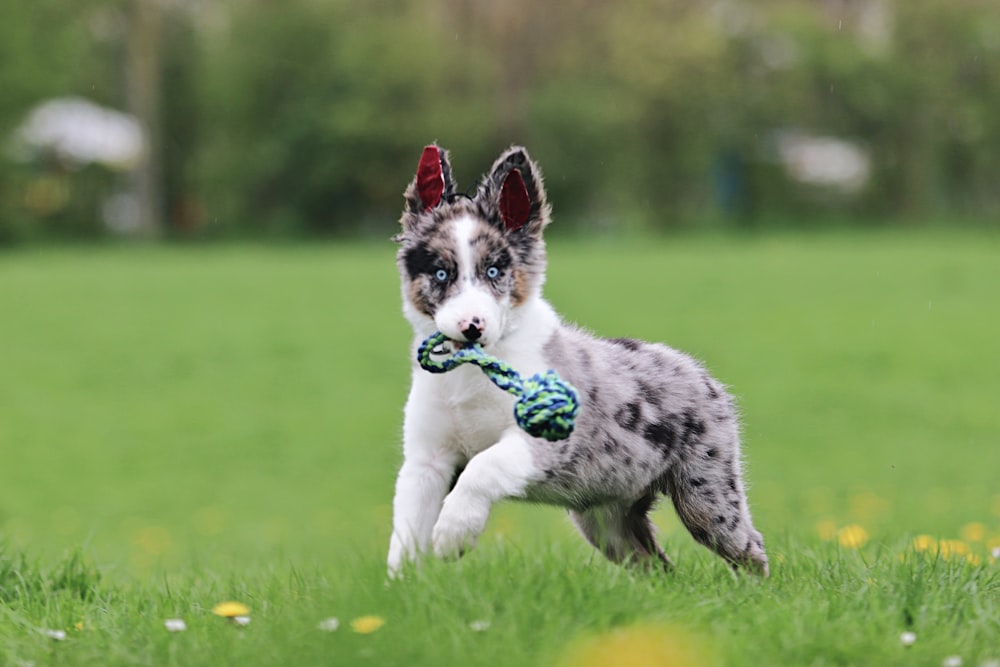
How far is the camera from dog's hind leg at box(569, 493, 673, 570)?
5.14m

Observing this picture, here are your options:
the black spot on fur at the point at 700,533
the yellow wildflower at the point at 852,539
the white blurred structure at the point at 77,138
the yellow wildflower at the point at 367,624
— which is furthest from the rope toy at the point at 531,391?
the white blurred structure at the point at 77,138

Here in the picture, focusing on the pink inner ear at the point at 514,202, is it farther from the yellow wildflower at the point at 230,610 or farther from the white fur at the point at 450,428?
the yellow wildflower at the point at 230,610

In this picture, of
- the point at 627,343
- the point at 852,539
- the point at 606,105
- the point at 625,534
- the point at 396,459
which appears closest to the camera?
the point at 627,343

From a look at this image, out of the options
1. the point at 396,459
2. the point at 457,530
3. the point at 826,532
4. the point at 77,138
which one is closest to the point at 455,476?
the point at 457,530

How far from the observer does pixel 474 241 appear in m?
4.37

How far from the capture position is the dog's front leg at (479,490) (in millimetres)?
4230

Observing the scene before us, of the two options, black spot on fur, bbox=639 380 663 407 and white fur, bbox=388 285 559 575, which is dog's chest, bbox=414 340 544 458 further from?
black spot on fur, bbox=639 380 663 407

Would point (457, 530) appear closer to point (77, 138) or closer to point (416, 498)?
point (416, 498)

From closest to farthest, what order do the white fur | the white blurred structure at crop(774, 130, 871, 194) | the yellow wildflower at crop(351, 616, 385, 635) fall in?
the yellow wildflower at crop(351, 616, 385, 635), the white fur, the white blurred structure at crop(774, 130, 871, 194)

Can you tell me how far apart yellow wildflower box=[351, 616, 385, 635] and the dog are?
316 mm

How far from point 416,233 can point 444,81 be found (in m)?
47.5

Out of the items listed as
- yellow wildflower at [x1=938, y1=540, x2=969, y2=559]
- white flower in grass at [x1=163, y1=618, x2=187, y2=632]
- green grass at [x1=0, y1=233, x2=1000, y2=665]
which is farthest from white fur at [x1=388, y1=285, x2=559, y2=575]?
yellow wildflower at [x1=938, y1=540, x2=969, y2=559]

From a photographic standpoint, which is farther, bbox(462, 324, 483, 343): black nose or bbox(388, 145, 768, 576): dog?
bbox(388, 145, 768, 576): dog

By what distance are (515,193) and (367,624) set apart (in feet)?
4.72
